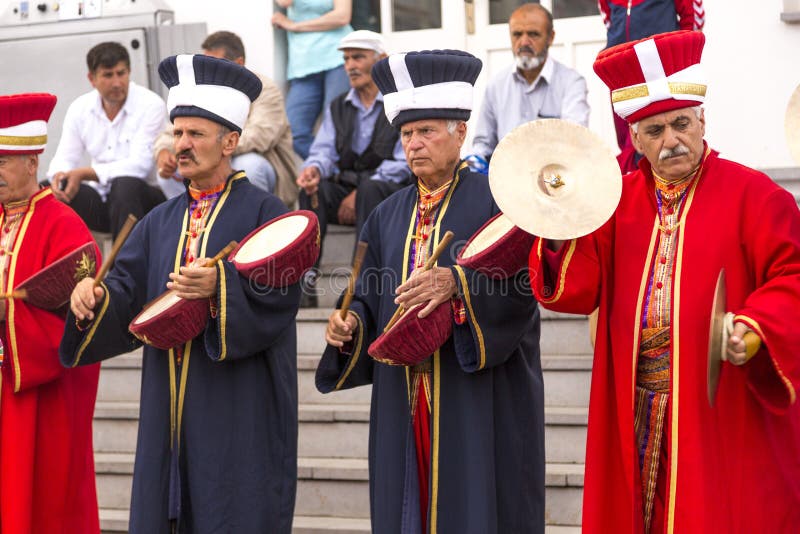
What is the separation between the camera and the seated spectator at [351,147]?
688 centimetres

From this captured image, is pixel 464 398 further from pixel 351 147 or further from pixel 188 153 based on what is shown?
pixel 351 147

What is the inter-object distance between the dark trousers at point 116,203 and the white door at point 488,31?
2.12 m

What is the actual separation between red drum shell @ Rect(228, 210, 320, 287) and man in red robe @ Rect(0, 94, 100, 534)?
1037mm

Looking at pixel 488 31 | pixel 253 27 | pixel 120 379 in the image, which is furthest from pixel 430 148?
pixel 253 27

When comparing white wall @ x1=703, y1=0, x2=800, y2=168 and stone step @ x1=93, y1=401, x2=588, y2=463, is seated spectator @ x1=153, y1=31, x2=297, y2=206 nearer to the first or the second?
stone step @ x1=93, y1=401, x2=588, y2=463

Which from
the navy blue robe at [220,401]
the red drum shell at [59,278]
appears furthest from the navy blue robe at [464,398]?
the red drum shell at [59,278]

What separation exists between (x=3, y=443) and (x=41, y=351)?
16.3 inches

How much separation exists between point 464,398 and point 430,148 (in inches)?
34.6

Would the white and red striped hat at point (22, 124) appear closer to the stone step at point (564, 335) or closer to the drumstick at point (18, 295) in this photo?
the drumstick at point (18, 295)

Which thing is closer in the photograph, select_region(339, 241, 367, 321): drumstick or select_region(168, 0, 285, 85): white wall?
select_region(339, 241, 367, 321): drumstick

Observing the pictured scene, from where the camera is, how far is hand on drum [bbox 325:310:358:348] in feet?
13.7

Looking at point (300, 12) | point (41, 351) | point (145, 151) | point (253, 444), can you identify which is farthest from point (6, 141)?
point (300, 12)

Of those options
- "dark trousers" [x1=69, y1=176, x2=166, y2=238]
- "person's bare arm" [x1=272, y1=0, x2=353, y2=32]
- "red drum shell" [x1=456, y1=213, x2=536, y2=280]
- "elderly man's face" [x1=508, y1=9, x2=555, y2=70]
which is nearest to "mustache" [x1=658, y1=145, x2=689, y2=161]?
"red drum shell" [x1=456, y1=213, x2=536, y2=280]

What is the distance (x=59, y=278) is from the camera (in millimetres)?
4809
